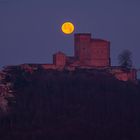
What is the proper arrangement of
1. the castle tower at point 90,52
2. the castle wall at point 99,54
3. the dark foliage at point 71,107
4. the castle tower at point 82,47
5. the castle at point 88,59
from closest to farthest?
the dark foliage at point 71,107
the castle at point 88,59
the castle tower at point 82,47
the castle tower at point 90,52
the castle wall at point 99,54

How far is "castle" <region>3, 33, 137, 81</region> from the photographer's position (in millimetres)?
103250

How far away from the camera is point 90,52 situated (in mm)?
106438

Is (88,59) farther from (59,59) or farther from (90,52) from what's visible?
(59,59)

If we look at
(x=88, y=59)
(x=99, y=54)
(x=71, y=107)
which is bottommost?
(x=71, y=107)

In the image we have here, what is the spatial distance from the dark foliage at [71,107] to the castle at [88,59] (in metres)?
0.60

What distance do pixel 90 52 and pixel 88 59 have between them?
641 millimetres

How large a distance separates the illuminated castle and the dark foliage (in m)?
0.62

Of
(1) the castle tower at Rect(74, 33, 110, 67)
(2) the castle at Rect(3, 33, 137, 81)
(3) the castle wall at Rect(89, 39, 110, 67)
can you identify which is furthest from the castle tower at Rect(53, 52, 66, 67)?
(3) the castle wall at Rect(89, 39, 110, 67)

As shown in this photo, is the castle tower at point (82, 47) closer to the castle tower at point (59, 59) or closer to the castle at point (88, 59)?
the castle at point (88, 59)

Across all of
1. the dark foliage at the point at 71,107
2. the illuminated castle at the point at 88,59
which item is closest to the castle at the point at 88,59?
the illuminated castle at the point at 88,59

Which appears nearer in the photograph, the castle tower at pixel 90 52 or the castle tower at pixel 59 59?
the castle tower at pixel 59 59

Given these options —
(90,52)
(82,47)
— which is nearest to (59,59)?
(82,47)

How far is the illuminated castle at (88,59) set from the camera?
339 feet

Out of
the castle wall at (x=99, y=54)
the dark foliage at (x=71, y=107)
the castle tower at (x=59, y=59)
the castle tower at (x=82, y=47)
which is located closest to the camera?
the dark foliage at (x=71, y=107)
